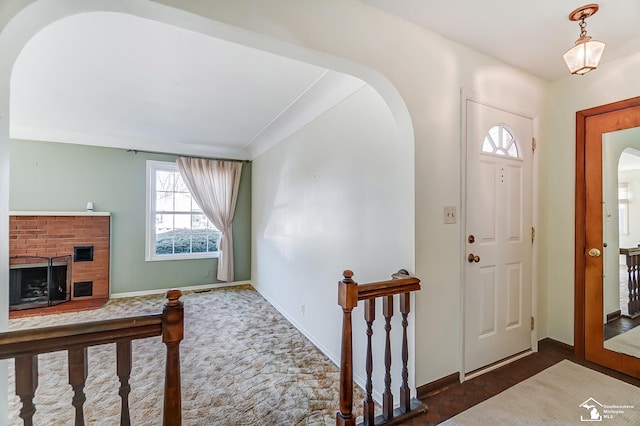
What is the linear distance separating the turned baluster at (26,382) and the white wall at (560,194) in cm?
346

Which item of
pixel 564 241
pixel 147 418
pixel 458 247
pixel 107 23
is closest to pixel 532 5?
pixel 458 247

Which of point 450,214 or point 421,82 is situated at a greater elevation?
point 421,82

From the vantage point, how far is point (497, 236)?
2.22m

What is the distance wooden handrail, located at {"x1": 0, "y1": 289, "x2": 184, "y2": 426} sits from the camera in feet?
→ 3.11

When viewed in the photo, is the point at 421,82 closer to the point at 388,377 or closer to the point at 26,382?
the point at 388,377

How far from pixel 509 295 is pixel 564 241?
31.2 inches

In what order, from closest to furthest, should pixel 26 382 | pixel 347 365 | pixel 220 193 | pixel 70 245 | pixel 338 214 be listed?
pixel 26 382 < pixel 347 365 < pixel 338 214 < pixel 70 245 < pixel 220 193

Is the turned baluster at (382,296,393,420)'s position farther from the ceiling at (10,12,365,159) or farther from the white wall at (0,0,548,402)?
the ceiling at (10,12,365,159)

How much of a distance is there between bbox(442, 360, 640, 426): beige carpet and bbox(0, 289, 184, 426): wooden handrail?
1561 mm

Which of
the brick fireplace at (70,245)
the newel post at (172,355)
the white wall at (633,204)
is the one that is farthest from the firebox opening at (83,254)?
the white wall at (633,204)

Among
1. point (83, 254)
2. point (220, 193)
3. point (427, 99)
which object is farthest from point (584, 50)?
point (83, 254)

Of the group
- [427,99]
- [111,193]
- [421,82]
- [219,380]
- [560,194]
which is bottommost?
[219,380]

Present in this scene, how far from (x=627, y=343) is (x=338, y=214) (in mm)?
2454

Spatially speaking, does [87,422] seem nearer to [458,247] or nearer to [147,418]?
[147,418]
